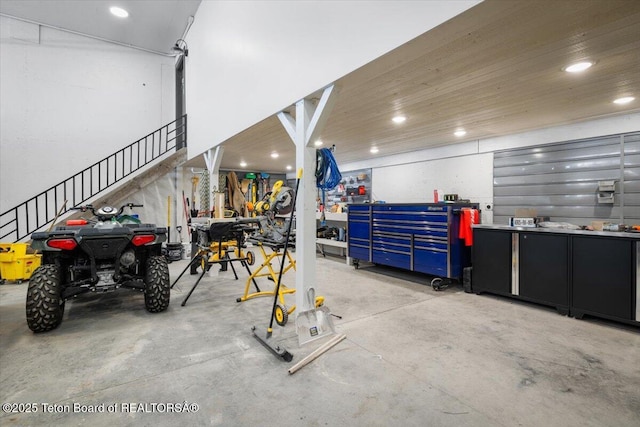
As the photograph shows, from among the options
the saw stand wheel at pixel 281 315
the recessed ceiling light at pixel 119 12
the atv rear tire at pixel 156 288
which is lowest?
the saw stand wheel at pixel 281 315

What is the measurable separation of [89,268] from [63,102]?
17.5ft

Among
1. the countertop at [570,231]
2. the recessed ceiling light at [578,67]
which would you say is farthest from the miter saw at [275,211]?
the recessed ceiling light at [578,67]

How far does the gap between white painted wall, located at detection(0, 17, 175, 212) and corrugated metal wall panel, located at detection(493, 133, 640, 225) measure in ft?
25.2

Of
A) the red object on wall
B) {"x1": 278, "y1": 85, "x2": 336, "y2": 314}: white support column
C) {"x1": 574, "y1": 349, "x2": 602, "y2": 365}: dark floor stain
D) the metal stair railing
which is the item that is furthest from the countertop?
the metal stair railing

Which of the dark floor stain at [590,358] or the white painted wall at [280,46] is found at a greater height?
the white painted wall at [280,46]

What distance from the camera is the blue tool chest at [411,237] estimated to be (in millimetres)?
4195

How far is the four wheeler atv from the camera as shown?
2605 millimetres

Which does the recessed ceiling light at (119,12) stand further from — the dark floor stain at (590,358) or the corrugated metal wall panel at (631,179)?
the dark floor stain at (590,358)

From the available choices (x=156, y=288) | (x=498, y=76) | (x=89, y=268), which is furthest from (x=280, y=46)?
(x=89, y=268)

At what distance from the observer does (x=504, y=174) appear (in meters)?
4.44

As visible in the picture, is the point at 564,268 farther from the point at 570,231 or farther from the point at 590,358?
the point at 590,358

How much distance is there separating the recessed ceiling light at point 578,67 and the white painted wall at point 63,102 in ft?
25.9

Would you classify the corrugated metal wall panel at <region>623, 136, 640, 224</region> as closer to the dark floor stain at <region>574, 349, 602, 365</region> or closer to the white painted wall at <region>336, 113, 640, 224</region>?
the white painted wall at <region>336, 113, 640, 224</region>

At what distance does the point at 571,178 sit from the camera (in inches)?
148
